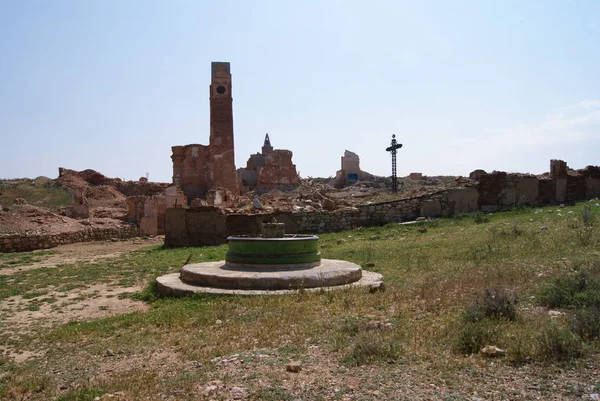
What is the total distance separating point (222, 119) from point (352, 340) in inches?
1548

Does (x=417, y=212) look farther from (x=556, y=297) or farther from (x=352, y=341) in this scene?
(x=352, y=341)

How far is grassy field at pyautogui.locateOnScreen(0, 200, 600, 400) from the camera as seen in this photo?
12.9 ft

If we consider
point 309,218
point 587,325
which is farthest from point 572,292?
point 309,218

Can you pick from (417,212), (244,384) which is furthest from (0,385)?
(417,212)

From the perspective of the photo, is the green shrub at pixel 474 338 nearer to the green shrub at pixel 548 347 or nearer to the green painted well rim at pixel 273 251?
the green shrub at pixel 548 347

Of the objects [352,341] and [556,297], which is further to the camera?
[556,297]

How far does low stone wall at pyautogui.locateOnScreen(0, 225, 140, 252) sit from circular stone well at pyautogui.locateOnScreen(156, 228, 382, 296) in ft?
40.8

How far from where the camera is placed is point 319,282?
8.21 metres

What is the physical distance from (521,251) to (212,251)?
8.33 m

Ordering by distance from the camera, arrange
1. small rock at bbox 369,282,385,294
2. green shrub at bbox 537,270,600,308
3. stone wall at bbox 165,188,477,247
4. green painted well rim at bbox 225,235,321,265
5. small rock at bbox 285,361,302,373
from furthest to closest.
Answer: stone wall at bbox 165,188,477,247 → green painted well rim at bbox 225,235,321,265 → small rock at bbox 369,282,385,294 → green shrub at bbox 537,270,600,308 → small rock at bbox 285,361,302,373

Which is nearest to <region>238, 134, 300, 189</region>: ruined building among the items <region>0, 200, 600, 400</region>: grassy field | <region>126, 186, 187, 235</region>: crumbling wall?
<region>126, 186, 187, 235</region>: crumbling wall

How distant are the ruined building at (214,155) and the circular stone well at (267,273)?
1267 inches

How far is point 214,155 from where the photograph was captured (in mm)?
41750

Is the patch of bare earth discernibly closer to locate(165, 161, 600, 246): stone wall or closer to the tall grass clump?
the tall grass clump
